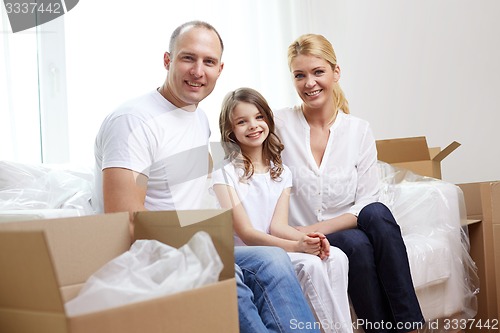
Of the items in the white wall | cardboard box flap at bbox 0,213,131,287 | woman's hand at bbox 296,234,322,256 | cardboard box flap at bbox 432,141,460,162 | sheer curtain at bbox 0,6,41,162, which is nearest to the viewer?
cardboard box flap at bbox 0,213,131,287

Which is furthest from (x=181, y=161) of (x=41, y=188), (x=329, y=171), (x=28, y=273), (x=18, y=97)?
(x=18, y=97)

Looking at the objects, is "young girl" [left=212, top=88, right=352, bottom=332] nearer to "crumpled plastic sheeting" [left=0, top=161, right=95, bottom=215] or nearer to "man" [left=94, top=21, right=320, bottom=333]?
"man" [left=94, top=21, right=320, bottom=333]

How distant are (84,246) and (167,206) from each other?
65 cm

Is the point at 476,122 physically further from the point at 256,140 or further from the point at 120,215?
the point at 120,215

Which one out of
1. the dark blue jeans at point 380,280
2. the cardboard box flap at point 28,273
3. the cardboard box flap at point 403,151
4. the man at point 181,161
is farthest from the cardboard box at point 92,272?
the cardboard box flap at point 403,151

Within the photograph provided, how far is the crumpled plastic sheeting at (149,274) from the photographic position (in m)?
0.76

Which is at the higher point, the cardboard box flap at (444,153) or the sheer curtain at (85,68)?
the sheer curtain at (85,68)

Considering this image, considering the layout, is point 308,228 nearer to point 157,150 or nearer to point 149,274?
point 157,150

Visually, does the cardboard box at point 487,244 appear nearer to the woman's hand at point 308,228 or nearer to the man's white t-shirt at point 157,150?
the woman's hand at point 308,228

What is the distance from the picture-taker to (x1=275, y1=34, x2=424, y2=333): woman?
172 centimetres

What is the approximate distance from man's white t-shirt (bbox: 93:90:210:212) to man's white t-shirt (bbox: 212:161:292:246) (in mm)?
108

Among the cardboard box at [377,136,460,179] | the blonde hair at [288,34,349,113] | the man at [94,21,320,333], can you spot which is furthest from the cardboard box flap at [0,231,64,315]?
the cardboard box at [377,136,460,179]

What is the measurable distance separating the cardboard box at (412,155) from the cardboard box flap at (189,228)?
64.6 inches

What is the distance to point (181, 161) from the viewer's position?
1.58 m
